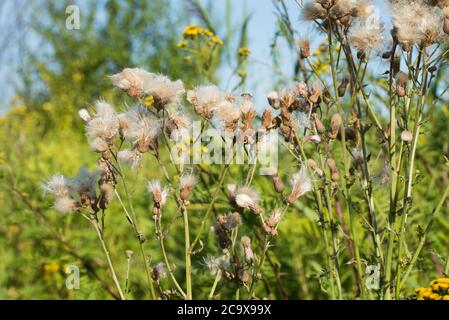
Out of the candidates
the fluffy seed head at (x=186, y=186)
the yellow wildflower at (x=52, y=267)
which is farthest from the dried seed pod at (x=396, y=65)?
the yellow wildflower at (x=52, y=267)

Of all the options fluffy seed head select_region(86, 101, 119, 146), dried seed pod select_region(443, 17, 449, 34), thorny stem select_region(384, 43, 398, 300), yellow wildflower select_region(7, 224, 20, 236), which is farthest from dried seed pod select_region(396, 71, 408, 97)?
yellow wildflower select_region(7, 224, 20, 236)

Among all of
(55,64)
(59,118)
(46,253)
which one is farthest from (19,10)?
(46,253)

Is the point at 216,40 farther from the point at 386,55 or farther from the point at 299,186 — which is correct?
the point at 299,186

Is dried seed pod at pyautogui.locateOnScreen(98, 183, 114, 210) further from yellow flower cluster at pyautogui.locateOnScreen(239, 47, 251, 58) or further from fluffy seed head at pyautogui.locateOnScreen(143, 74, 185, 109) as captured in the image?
yellow flower cluster at pyautogui.locateOnScreen(239, 47, 251, 58)

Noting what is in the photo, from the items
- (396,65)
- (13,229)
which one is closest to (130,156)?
(396,65)

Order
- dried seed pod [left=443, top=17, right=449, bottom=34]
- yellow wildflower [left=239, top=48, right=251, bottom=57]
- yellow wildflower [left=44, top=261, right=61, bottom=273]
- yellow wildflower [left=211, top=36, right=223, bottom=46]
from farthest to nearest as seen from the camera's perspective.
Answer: yellow wildflower [left=44, top=261, right=61, bottom=273] → yellow wildflower [left=239, top=48, right=251, bottom=57] → yellow wildflower [left=211, top=36, right=223, bottom=46] → dried seed pod [left=443, top=17, right=449, bottom=34]

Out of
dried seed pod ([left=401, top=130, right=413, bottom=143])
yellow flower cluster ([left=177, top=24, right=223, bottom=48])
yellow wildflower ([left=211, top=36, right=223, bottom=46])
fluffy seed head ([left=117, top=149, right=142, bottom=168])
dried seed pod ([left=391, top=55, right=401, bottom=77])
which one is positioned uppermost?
yellow flower cluster ([left=177, top=24, right=223, bottom=48])

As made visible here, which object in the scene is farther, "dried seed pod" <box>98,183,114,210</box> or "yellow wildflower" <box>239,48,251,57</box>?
"yellow wildflower" <box>239,48,251,57</box>

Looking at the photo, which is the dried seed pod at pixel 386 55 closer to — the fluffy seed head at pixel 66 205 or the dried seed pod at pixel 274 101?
the dried seed pod at pixel 274 101

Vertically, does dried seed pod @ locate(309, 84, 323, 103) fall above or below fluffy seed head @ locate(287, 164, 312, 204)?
above

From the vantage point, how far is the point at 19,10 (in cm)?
883

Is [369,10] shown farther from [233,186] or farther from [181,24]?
[181,24]

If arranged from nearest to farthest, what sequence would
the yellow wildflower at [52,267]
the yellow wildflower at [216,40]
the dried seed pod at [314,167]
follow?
the dried seed pod at [314,167], the yellow wildflower at [216,40], the yellow wildflower at [52,267]

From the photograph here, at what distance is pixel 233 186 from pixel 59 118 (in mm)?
7340
